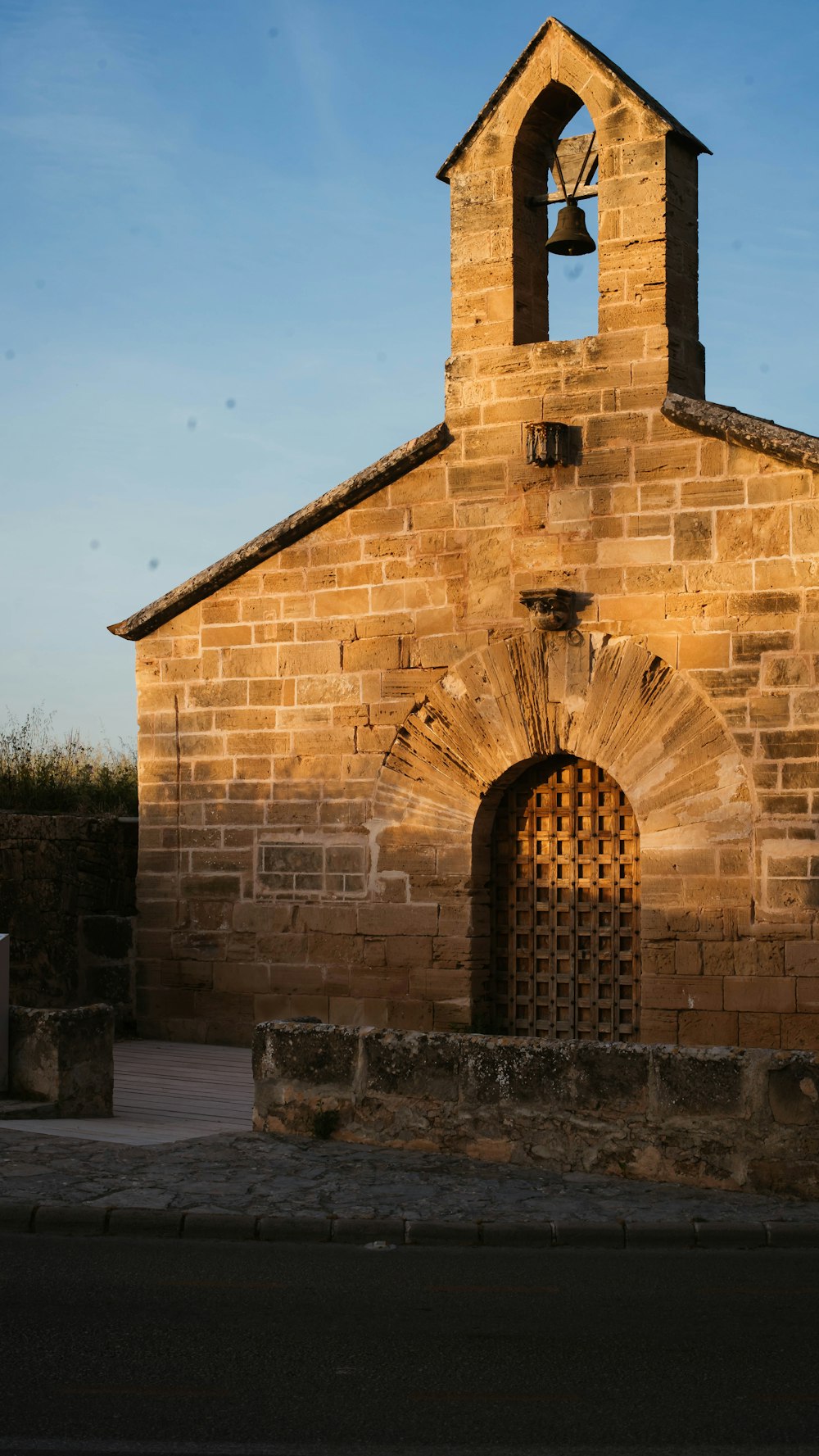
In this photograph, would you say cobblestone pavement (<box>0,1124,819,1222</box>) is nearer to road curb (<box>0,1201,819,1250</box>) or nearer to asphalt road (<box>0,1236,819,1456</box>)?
road curb (<box>0,1201,819,1250</box>)

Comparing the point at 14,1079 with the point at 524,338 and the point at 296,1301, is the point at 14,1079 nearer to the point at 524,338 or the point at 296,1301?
the point at 296,1301

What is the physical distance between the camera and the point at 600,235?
40.1 feet

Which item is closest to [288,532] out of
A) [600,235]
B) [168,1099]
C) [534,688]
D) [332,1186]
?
[534,688]

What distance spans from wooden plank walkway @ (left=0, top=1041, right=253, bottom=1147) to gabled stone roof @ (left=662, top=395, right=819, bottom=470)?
220 inches

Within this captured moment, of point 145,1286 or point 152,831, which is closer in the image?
point 145,1286

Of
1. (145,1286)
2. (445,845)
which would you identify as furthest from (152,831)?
(145,1286)

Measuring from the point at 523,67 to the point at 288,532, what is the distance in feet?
13.2

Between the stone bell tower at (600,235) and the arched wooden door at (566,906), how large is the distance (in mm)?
2950

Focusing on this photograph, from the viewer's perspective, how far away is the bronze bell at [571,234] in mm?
12320

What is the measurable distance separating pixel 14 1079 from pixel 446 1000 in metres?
3.78

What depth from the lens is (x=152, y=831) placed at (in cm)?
1395

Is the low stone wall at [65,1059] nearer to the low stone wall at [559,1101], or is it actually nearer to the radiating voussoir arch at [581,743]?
the low stone wall at [559,1101]

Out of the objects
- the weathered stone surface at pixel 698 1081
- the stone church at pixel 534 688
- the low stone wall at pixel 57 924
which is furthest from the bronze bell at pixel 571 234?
the weathered stone surface at pixel 698 1081

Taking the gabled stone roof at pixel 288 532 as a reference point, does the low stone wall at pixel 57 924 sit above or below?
below
